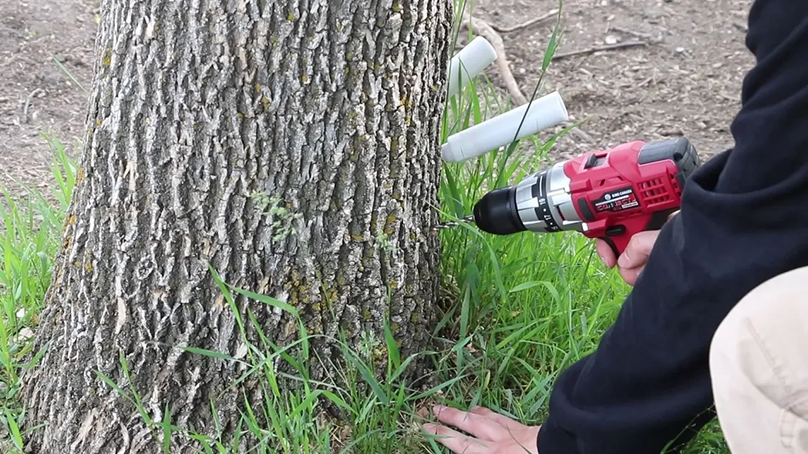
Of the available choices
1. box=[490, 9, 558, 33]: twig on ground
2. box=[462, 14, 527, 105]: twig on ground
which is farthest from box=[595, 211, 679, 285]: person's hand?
box=[490, 9, 558, 33]: twig on ground

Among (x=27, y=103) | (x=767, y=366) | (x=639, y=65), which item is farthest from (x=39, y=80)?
(x=767, y=366)

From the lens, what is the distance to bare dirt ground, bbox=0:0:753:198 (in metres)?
3.44

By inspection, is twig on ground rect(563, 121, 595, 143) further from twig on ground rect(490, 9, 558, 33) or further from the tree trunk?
the tree trunk

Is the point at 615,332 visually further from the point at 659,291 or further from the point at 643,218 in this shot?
the point at 643,218

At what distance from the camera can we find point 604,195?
1605 mm

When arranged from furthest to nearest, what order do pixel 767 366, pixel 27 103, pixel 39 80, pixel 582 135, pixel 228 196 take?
1. pixel 582 135
2. pixel 39 80
3. pixel 27 103
4. pixel 228 196
5. pixel 767 366

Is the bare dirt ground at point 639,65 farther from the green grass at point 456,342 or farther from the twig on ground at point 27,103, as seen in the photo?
the twig on ground at point 27,103

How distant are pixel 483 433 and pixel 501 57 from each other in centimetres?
295

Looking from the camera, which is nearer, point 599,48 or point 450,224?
point 450,224

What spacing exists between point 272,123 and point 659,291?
778mm

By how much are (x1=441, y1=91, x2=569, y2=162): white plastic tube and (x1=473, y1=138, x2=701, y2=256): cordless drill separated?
0.48 feet

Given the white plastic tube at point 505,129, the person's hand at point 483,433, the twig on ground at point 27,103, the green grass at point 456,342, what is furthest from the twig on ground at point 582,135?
the twig on ground at point 27,103

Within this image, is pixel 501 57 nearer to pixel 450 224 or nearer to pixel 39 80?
pixel 39 80

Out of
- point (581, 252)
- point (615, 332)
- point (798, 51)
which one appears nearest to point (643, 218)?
point (615, 332)
